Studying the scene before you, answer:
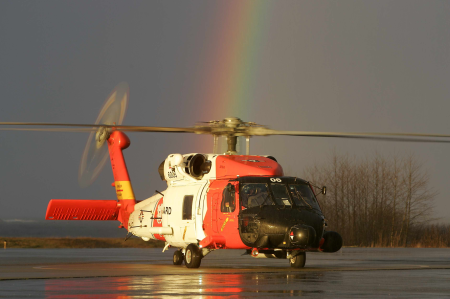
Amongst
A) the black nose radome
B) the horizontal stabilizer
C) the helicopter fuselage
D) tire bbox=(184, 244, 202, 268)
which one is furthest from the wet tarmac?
the horizontal stabilizer

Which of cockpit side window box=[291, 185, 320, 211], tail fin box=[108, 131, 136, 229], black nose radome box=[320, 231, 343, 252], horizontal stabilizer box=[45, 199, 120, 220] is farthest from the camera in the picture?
tail fin box=[108, 131, 136, 229]

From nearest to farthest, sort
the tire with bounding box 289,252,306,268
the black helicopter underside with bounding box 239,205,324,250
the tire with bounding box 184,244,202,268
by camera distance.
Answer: the black helicopter underside with bounding box 239,205,324,250
the tire with bounding box 289,252,306,268
the tire with bounding box 184,244,202,268

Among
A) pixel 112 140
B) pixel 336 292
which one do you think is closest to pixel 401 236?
pixel 112 140

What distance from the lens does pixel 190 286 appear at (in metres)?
14.0

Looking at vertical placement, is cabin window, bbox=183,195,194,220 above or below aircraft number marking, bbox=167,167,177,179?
below

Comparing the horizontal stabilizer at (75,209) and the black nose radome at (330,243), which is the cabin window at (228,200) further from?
the horizontal stabilizer at (75,209)

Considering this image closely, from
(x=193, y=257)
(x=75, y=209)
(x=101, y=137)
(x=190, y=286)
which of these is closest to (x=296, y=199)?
(x=193, y=257)

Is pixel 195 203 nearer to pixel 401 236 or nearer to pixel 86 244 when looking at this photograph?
pixel 86 244

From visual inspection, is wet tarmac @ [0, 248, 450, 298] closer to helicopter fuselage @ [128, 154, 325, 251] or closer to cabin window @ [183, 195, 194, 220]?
helicopter fuselage @ [128, 154, 325, 251]

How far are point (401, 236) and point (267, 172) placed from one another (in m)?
38.8

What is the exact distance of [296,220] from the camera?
19.3m

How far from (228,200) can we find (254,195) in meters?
0.83

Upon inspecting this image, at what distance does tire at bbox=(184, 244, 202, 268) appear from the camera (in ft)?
69.1

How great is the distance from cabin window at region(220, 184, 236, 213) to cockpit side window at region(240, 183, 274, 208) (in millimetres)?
287
